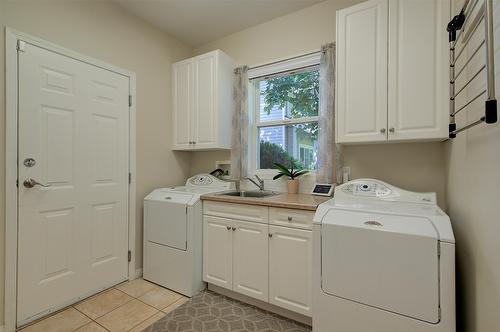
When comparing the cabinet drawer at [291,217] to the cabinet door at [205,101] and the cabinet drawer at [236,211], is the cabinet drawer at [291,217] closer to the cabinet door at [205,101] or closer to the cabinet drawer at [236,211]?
the cabinet drawer at [236,211]

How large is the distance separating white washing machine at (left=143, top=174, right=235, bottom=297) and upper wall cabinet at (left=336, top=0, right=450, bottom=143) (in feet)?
4.75

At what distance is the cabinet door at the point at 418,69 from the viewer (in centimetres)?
152

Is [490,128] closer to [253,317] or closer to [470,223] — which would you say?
[470,223]

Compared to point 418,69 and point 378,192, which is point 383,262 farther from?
point 418,69

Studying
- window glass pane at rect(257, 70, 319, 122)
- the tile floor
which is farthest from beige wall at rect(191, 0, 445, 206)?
the tile floor

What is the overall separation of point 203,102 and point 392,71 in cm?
177

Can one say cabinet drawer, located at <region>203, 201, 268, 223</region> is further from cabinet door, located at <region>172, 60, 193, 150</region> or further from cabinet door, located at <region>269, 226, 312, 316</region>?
cabinet door, located at <region>172, 60, 193, 150</region>

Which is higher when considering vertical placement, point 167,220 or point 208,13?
point 208,13

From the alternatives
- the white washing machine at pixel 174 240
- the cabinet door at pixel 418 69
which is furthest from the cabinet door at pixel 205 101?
the cabinet door at pixel 418 69

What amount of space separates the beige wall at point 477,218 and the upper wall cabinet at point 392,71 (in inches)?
6.3

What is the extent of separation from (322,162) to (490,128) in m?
1.22

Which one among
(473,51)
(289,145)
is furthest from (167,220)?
(473,51)

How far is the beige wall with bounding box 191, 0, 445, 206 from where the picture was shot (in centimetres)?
184

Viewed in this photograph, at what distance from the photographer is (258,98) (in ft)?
9.12
